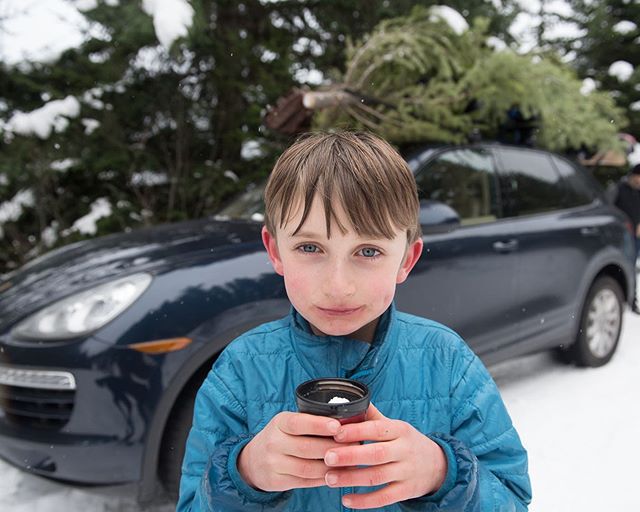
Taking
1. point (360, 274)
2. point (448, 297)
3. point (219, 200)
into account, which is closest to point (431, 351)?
point (360, 274)

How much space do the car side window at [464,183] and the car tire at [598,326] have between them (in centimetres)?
112

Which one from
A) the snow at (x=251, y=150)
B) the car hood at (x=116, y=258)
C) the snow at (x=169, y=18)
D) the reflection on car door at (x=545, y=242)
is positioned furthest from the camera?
the snow at (x=251, y=150)

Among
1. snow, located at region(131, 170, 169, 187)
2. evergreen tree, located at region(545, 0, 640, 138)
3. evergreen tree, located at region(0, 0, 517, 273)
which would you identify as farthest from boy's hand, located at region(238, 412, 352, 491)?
evergreen tree, located at region(545, 0, 640, 138)

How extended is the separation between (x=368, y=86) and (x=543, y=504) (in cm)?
259

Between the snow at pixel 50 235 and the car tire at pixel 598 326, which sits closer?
the car tire at pixel 598 326

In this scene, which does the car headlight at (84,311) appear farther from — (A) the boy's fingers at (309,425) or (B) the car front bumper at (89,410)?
(A) the boy's fingers at (309,425)

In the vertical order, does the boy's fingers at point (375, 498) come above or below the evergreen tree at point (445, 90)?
below

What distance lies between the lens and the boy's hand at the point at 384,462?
0.76 metres

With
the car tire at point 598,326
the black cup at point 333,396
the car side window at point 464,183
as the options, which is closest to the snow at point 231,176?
the car side window at point 464,183

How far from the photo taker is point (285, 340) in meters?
1.17

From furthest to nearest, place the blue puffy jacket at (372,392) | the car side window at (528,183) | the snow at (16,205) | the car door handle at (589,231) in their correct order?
the snow at (16,205) → the car door handle at (589,231) → the car side window at (528,183) → the blue puffy jacket at (372,392)

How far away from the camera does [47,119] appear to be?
16.9 feet

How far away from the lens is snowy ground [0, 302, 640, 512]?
96.3 inches

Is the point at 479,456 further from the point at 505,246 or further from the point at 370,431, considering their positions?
the point at 505,246
